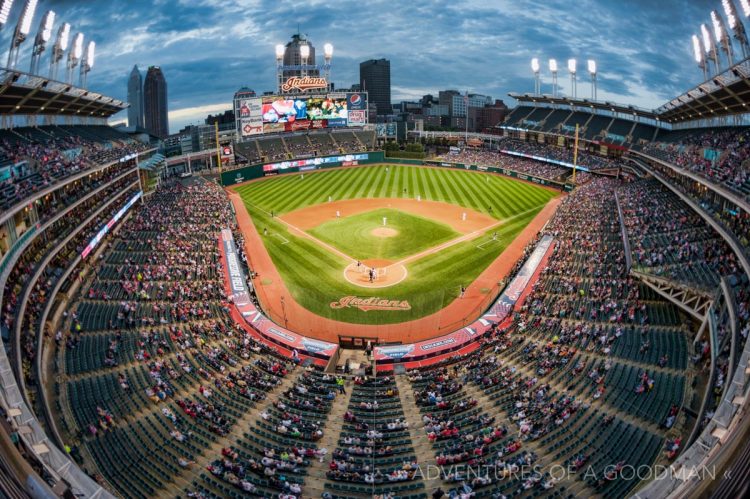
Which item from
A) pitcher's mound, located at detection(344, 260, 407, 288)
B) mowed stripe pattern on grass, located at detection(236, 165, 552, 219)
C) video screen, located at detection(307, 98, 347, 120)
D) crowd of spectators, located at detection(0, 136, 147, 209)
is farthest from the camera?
video screen, located at detection(307, 98, 347, 120)

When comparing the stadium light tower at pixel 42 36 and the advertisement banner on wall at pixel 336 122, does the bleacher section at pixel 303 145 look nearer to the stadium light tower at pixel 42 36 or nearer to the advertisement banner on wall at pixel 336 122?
the advertisement banner on wall at pixel 336 122

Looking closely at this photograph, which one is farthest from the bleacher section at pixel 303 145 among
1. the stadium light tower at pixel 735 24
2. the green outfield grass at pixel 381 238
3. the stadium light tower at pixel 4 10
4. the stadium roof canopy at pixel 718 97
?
the stadium light tower at pixel 735 24

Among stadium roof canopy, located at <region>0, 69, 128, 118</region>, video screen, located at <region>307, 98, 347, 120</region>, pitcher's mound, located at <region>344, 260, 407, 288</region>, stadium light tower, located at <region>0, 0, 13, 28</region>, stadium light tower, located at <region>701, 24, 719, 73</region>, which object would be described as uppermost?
video screen, located at <region>307, 98, 347, 120</region>

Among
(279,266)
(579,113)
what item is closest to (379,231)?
(279,266)

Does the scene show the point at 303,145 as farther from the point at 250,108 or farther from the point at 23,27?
the point at 23,27

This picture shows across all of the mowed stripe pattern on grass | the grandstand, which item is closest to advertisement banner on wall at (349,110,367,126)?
the mowed stripe pattern on grass

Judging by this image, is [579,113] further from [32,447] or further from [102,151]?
[32,447]

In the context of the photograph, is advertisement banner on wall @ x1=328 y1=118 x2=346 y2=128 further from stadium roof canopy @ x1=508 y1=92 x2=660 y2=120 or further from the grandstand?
the grandstand

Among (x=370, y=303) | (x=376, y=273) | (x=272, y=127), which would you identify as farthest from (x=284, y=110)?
(x=370, y=303)
